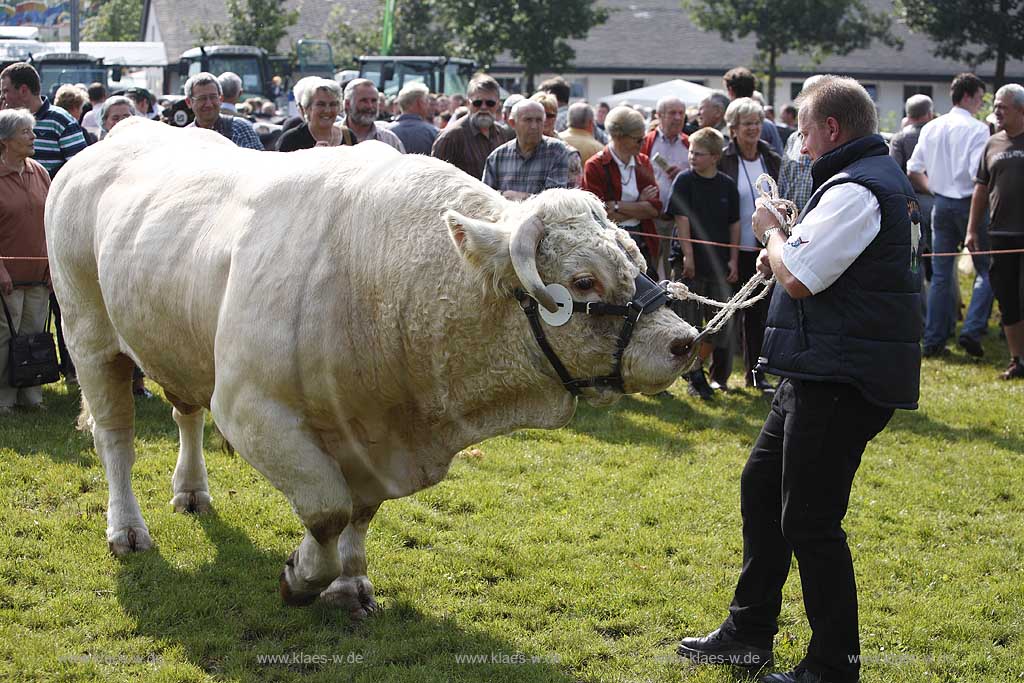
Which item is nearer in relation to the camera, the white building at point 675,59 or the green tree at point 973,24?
the green tree at point 973,24

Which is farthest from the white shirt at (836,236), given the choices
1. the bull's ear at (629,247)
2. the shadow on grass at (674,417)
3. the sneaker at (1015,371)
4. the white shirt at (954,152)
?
the white shirt at (954,152)

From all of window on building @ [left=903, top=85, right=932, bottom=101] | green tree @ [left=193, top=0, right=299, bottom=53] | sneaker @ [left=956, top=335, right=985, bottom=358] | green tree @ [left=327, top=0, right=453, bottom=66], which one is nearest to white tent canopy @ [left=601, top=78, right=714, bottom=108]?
sneaker @ [left=956, top=335, right=985, bottom=358]

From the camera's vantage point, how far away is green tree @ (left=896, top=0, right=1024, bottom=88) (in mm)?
46656

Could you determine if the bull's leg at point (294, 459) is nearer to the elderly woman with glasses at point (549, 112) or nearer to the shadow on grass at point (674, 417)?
the shadow on grass at point (674, 417)

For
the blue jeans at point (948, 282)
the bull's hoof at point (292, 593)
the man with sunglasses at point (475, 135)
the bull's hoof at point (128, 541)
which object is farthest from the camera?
the blue jeans at point (948, 282)

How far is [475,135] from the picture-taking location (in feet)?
31.8

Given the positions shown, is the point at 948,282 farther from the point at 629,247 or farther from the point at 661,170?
the point at 629,247

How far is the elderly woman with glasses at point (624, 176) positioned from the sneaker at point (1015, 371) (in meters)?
3.65

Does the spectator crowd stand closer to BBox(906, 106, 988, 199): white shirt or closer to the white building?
BBox(906, 106, 988, 199): white shirt

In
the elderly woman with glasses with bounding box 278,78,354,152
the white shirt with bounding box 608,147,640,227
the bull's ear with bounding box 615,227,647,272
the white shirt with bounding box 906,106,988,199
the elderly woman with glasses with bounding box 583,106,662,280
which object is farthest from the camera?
the white shirt with bounding box 906,106,988,199

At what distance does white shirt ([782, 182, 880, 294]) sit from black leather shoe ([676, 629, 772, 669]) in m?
1.55

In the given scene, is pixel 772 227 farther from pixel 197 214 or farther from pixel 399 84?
pixel 399 84

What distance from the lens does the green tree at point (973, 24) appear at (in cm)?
4666

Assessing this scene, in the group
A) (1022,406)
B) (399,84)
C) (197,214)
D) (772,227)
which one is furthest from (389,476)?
(399,84)
